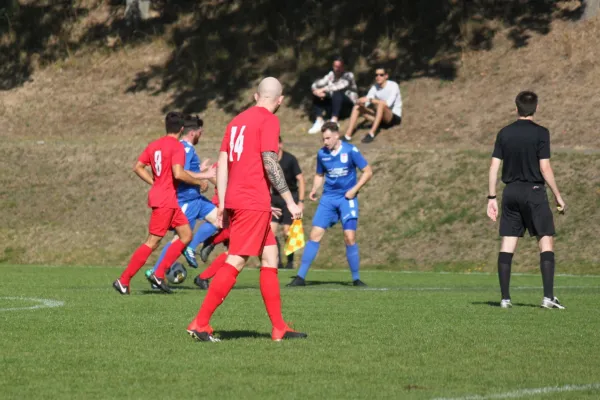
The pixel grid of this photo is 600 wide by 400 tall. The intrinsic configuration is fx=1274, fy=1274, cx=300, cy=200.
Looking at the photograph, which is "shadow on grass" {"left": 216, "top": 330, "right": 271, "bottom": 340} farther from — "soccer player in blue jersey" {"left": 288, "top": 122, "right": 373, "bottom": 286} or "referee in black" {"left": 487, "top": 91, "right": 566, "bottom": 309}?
"soccer player in blue jersey" {"left": 288, "top": 122, "right": 373, "bottom": 286}

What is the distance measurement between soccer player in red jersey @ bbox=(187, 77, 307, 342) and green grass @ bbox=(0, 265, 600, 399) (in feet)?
0.96

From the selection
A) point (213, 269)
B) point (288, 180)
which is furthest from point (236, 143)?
point (288, 180)

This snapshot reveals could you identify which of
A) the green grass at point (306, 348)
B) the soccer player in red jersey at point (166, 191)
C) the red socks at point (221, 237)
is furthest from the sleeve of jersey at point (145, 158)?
the red socks at point (221, 237)

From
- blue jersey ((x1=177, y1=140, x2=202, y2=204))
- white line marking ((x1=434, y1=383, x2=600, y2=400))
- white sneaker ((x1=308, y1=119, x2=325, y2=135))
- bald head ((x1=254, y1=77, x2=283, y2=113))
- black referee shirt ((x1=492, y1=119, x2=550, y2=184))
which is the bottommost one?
white sneaker ((x1=308, y1=119, x2=325, y2=135))

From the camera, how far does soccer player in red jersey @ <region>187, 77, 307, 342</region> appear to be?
30.1 ft

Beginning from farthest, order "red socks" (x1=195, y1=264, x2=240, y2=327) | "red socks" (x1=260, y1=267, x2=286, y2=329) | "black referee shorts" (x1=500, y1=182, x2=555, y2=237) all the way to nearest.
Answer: "black referee shorts" (x1=500, y1=182, x2=555, y2=237) → "red socks" (x1=260, y1=267, x2=286, y2=329) → "red socks" (x1=195, y1=264, x2=240, y2=327)

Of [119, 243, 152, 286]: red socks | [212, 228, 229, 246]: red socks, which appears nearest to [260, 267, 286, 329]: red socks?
[119, 243, 152, 286]: red socks

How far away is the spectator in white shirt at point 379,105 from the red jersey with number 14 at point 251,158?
677 inches

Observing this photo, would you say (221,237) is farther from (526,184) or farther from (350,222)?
(526,184)

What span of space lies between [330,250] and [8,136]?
11625mm

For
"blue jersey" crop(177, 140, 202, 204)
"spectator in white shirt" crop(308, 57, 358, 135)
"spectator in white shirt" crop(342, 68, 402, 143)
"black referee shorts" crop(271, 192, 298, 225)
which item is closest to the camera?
"blue jersey" crop(177, 140, 202, 204)

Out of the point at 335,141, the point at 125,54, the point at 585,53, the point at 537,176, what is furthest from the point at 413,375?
the point at 125,54

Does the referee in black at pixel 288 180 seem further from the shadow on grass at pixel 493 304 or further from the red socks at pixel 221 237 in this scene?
the shadow on grass at pixel 493 304

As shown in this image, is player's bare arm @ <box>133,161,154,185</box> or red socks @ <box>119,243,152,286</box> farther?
player's bare arm @ <box>133,161,154,185</box>
